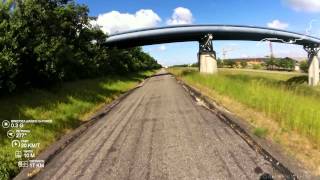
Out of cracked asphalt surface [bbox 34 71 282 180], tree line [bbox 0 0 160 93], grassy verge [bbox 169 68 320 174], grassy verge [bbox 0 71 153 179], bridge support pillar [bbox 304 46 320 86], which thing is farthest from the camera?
bridge support pillar [bbox 304 46 320 86]

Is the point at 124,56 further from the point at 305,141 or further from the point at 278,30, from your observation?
the point at 305,141

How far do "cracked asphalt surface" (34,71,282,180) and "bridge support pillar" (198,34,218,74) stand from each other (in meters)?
52.8

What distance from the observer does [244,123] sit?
1320 centimetres

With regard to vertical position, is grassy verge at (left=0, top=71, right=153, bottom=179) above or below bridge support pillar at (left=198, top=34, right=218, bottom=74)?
below

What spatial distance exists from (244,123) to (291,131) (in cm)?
227

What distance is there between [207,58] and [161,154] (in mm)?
59105

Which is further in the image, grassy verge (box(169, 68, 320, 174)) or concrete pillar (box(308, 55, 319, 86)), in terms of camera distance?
concrete pillar (box(308, 55, 319, 86))

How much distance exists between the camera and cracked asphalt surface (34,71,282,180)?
7949 millimetres

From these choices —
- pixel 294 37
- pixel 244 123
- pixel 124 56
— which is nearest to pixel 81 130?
pixel 244 123

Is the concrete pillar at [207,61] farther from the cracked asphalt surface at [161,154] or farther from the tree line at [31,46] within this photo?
the cracked asphalt surface at [161,154]

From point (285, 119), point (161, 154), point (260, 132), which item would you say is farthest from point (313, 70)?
point (161, 154)

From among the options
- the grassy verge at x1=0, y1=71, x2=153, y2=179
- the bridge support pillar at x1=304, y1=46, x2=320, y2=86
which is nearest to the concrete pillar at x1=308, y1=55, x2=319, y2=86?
the bridge support pillar at x1=304, y1=46, x2=320, y2=86

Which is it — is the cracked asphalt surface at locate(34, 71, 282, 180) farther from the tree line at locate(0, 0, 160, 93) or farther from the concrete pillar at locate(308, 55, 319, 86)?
the concrete pillar at locate(308, 55, 319, 86)

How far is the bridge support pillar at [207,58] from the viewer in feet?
219
